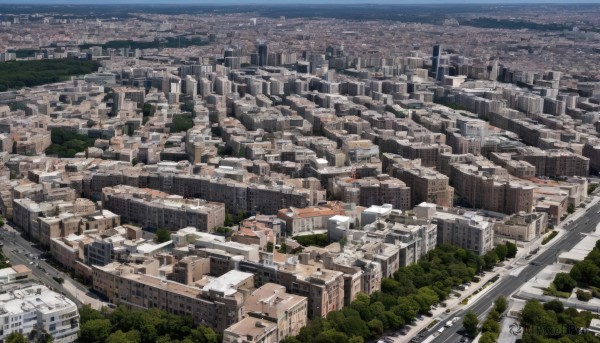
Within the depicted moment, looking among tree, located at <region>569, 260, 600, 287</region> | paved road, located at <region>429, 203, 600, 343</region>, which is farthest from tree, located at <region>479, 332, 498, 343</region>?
tree, located at <region>569, 260, 600, 287</region>

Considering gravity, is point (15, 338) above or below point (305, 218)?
below

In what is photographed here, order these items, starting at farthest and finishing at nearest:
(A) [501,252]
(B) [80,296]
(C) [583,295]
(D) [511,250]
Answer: (D) [511,250] → (A) [501,252] → (B) [80,296] → (C) [583,295]

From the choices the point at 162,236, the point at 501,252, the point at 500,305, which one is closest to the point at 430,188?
the point at 501,252

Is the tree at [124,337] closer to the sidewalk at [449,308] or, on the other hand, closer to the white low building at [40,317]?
the white low building at [40,317]

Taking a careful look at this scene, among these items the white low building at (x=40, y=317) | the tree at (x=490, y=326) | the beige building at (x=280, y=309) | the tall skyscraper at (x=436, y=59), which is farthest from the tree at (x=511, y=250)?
the tall skyscraper at (x=436, y=59)

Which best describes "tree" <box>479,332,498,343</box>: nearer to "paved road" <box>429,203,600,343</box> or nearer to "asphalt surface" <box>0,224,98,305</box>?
"paved road" <box>429,203,600,343</box>

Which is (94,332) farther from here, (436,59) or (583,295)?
(436,59)
